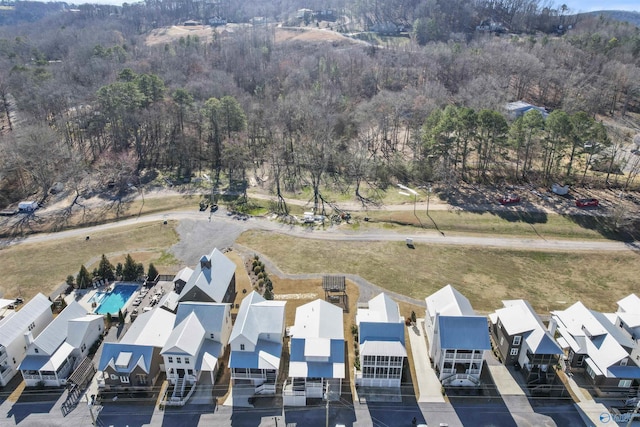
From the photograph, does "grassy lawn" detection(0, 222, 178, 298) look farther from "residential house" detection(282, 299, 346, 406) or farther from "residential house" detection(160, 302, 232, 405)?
"residential house" detection(282, 299, 346, 406)

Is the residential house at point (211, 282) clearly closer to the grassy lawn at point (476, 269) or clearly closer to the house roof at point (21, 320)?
the grassy lawn at point (476, 269)

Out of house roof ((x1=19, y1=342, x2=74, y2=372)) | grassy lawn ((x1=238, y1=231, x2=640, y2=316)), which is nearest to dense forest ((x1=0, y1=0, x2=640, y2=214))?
grassy lawn ((x1=238, y1=231, x2=640, y2=316))

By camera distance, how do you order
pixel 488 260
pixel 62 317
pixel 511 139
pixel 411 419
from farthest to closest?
pixel 511 139, pixel 488 260, pixel 62 317, pixel 411 419

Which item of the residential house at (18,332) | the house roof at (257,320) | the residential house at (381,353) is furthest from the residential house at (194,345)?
the residential house at (18,332)

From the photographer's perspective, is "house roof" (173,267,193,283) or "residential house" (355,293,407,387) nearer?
"residential house" (355,293,407,387)

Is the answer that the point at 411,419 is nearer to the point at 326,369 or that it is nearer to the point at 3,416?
the point at 326,369

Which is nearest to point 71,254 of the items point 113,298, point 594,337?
point 113,298

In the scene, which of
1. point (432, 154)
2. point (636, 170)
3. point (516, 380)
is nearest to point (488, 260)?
point (516, 380)
